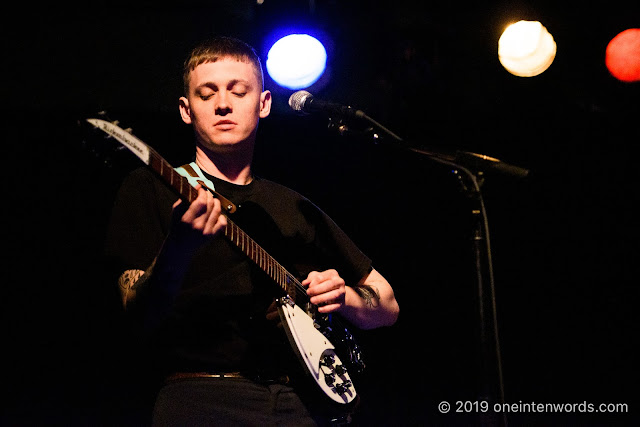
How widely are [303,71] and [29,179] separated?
1937 millimetres

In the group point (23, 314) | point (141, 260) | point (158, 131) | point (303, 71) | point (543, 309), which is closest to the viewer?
point (141, 260)

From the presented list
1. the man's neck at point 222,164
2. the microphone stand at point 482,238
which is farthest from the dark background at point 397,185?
the man's neck at point 222,164

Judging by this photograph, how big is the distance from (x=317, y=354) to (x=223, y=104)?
1058 mm

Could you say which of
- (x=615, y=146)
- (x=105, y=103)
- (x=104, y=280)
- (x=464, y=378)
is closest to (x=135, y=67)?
(x=105, y=103)

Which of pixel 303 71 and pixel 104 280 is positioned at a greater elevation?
pixel 303 71

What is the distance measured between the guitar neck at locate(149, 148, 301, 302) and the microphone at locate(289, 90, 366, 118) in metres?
0.62

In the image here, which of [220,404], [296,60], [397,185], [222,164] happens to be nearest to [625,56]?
[397,185]

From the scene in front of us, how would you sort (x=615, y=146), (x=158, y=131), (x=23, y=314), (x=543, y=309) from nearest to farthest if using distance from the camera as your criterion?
(x=23, y=314) < (x=158, y=131) < (x=543, y=309) < (x=615, y=146)

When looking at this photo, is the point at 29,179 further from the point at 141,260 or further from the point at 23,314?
the point at 141,260

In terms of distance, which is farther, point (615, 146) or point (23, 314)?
point (615, 146)

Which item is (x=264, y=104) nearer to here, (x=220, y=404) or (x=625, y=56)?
(x=220, y=404)

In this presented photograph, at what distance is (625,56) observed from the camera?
4.93 meters

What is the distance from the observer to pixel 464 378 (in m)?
4.30

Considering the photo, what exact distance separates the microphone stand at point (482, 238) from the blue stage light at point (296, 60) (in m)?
1.85
